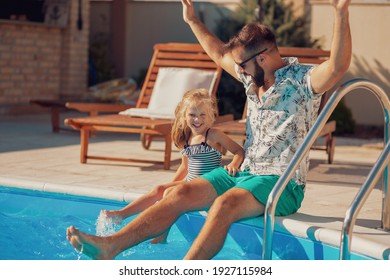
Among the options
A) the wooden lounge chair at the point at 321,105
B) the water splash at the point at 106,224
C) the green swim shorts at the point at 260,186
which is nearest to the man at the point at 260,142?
the green swim shorts at the point at 260,186

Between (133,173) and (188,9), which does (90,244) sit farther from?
(133,173)

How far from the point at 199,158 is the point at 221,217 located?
3.34ft

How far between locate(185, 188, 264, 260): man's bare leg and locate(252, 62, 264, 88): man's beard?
60 centimetres

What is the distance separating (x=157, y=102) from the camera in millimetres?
8031

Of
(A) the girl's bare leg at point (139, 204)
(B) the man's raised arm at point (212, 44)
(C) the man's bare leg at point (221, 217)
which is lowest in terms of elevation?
(A) the girl's bare leg at point (139, 204)

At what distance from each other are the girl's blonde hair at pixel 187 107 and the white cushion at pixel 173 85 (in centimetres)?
280

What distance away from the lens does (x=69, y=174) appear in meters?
6.52

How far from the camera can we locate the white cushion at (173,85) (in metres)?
7.98

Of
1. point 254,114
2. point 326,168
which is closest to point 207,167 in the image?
point 254,114

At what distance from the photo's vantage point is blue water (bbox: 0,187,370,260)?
170 inches

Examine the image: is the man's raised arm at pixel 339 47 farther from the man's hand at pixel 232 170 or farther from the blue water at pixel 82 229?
the blue water at pixel 82 229
